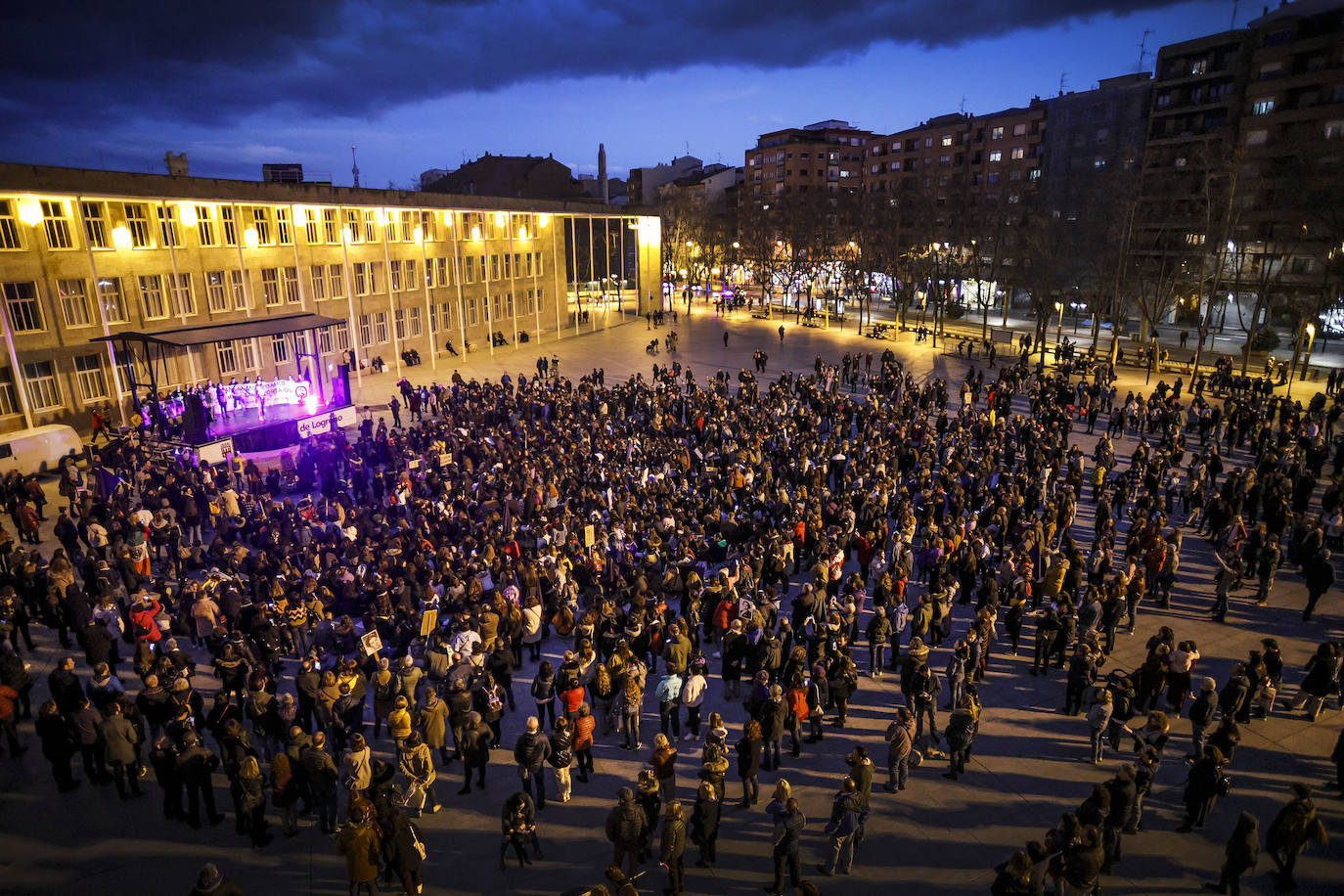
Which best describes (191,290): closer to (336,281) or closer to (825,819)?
(336,281)

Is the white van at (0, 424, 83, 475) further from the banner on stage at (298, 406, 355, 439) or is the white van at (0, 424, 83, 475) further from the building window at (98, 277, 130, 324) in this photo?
the building window at (98, 277, 130, 324)

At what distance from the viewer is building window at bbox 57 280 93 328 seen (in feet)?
78.9

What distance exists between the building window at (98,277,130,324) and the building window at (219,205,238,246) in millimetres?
4777

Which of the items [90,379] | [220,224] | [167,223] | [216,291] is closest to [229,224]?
[220,224]

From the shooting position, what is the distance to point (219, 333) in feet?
80.0

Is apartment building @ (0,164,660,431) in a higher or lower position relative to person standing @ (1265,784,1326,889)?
higher

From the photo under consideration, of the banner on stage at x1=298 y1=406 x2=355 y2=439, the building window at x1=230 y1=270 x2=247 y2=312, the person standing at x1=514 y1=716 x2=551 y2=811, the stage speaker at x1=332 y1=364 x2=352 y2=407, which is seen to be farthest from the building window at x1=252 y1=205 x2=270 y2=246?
the person standing at x1=514 y1=716 x2=551 y2=811

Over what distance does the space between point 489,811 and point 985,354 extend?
123 feet

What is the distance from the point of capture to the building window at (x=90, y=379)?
81.6ft

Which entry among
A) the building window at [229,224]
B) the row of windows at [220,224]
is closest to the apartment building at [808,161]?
the row of windows at [220,224]

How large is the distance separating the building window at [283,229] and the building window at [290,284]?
1.18 m

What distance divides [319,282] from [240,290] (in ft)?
13.4

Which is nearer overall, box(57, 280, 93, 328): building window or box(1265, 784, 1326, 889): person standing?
box(1265, 784, 1326, 889): person standing

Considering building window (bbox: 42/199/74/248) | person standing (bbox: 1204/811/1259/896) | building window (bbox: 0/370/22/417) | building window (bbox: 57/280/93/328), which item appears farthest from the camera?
building window (bbox: 57/280/93/328)
